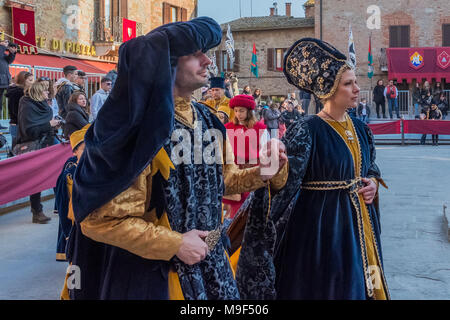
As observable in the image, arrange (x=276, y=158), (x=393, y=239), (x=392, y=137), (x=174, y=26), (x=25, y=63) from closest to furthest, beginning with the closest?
1. (x=174, y=26)
2. (x=276, y=158)
3. (x=393, y=239)
4. (x=25, y=63)
5. (x=392, y=137)

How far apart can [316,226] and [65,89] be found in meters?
7.09

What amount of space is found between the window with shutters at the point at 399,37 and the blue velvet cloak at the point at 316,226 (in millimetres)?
33183

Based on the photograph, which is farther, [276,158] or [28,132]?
[28,132]

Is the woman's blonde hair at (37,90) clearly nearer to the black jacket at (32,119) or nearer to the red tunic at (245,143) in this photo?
the black jacket at (32,119)

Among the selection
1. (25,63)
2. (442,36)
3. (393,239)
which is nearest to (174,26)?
(393,239)

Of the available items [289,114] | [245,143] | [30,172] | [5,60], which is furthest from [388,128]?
[30,172]

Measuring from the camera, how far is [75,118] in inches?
297

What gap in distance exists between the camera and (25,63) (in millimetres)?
17000

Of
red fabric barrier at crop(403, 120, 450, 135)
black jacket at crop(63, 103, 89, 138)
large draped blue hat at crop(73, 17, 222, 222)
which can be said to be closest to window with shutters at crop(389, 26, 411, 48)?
red fabric barrier at crop(403, 120, 450, 135)

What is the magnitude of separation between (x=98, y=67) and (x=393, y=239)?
1762cm

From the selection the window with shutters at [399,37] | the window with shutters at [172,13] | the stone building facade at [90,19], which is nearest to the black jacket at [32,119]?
the stone building facade at [90,19]

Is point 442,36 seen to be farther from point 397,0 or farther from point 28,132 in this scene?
point 28,132

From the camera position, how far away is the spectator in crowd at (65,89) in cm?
975
